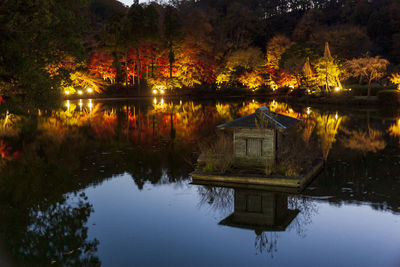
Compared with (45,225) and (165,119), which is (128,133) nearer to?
(165,119)

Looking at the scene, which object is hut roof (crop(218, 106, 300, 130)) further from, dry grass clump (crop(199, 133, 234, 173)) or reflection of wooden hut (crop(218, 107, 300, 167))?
dry grass clump (crop(199, 133, 234, 173))

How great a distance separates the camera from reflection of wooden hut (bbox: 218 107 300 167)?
13484mm

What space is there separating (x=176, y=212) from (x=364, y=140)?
1423cm

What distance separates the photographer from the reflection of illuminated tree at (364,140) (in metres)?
19.5

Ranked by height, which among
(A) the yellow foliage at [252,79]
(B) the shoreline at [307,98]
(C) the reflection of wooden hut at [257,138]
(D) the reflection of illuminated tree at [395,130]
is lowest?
(D) the reflection of illuminated tree at [395,130]

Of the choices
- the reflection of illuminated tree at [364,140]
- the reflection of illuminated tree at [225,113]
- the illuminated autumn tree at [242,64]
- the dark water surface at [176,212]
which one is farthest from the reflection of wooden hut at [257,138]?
the illuminated autumn tree at [242,64]

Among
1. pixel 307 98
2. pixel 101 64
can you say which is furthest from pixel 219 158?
pixel 101 64

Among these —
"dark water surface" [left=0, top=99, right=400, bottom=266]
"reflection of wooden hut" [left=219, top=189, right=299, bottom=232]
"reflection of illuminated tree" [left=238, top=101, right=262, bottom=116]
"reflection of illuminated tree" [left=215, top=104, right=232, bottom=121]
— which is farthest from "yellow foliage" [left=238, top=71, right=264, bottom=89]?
"reflection of wooden hut" [left=219, top=189, right=299, bottom=232]

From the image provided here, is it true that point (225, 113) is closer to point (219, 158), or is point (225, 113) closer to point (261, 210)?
point (219, 158)

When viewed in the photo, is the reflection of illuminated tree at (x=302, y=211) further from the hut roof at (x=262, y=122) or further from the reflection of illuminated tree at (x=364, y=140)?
the reflection of illuminated tree at (x=364, y=140)

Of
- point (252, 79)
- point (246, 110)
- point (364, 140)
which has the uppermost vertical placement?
point (252, 79)

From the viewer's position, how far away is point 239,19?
257 ft

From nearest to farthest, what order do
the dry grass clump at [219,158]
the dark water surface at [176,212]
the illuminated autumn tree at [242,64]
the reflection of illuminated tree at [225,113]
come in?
the dark water surface at [176,212] → the dry grass clump at [219,158] → the reflection of illuminated tree at [225,113] → the illuminated autumn tree at [242,64]

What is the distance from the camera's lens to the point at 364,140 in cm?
2177
